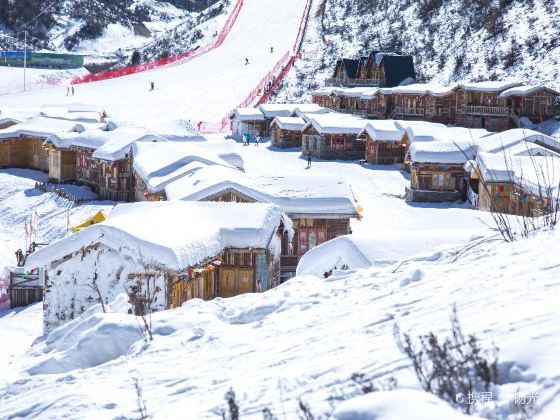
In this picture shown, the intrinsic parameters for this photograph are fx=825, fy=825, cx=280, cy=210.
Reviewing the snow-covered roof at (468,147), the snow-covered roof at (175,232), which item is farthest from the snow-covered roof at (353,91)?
the snow-covered roof at (175,232)

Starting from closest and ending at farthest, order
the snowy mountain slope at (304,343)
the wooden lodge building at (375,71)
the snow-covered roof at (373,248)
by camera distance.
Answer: the snowy mountain slope at (304,343), the snow-covered roof at (373,248), the wooden lodge building at (375,71)

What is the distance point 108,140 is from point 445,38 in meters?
46.9

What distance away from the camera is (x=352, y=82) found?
235ft

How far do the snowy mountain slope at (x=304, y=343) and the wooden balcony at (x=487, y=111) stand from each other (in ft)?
152

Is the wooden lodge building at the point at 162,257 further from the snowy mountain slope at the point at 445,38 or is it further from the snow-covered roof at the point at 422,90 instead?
the snowy mountain slope at the point at 445,38

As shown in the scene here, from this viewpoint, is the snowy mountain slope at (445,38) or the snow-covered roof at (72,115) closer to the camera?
the snow-covered roof at (72,115)

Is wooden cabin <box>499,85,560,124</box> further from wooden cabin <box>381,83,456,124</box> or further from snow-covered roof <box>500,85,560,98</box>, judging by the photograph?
wooden cabin <box>381,83,456,124</box>

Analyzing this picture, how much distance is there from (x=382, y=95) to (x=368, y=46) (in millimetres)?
22240

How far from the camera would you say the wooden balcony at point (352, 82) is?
69075 millimetres

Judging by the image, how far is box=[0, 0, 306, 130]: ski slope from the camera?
72.9 meters

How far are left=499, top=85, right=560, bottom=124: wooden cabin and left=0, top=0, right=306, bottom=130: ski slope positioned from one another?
1035 inches

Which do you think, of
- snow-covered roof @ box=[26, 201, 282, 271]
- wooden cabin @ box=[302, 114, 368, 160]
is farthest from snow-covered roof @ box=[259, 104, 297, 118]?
snow-covered roof @ box=[26, 201, 282, 271]

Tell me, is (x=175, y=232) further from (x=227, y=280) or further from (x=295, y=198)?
(x=295, y=198)

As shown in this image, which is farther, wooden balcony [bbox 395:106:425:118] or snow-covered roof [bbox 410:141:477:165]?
wooden balcony [bbox 395:106:425:118]
